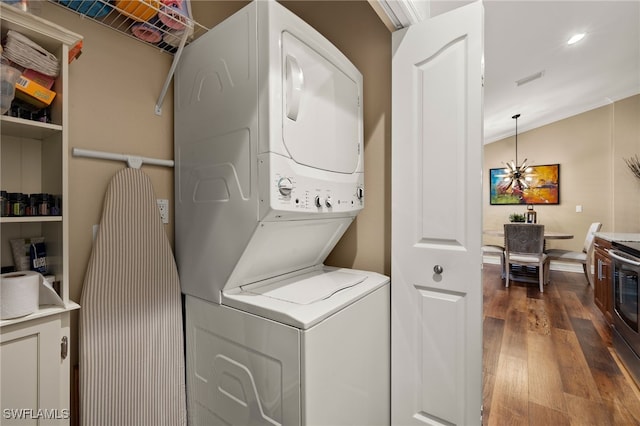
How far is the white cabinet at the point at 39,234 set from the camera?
91 cm

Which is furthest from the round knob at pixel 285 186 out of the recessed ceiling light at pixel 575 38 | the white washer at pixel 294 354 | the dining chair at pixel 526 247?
the dining chair at pixel 526 247

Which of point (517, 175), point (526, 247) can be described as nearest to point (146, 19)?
point (526, 247)

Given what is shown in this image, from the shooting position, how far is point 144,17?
127 cm

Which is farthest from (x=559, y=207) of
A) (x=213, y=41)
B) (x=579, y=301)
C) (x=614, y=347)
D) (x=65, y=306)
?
(x=65, y=306)

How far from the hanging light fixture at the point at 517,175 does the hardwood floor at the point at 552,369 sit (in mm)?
2646

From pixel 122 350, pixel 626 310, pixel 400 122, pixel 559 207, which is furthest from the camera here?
pixel 559 207

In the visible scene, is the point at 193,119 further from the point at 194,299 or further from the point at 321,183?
the point at 194,299

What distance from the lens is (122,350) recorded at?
4.15 ft

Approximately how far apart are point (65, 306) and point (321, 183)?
3.31 feet

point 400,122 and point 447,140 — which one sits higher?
point 400,122

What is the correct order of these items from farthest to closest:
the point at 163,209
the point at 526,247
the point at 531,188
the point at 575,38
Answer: the point at 531,188 < the point at 526,247 < the point at 575,38 < the point at 163,209

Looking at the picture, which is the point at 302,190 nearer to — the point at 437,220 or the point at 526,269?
the point at 437,220

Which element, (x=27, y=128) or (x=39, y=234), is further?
(x=39, y=234)

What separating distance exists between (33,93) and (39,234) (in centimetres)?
53
